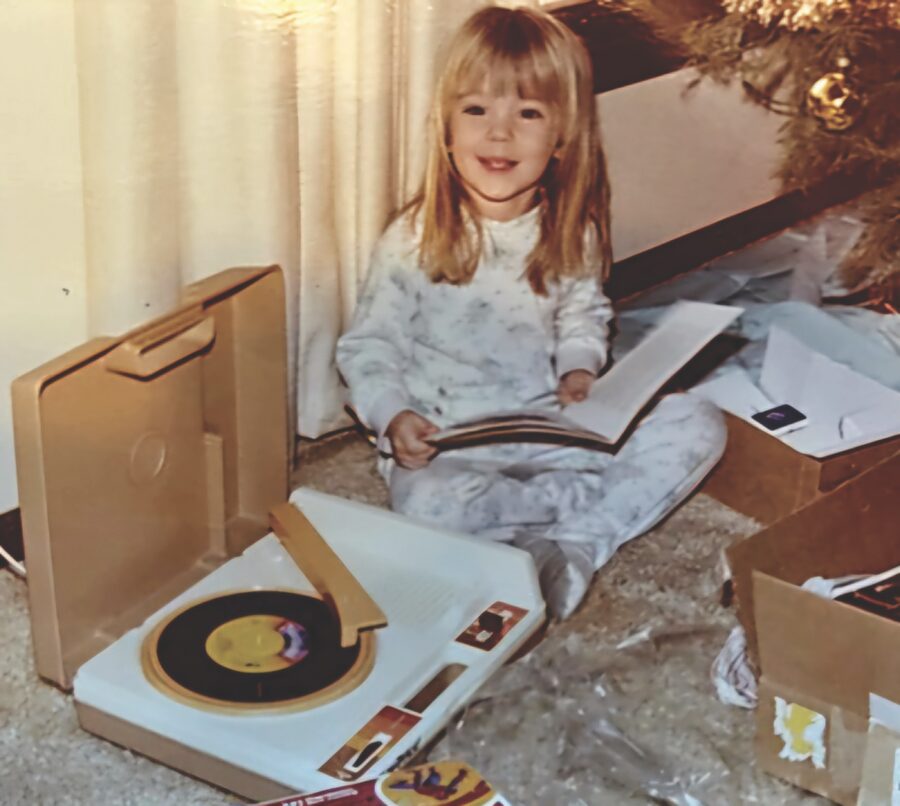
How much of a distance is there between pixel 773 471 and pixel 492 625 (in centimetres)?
39

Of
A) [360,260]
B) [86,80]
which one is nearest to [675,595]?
[360,260]

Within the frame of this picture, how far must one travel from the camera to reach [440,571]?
1.17m

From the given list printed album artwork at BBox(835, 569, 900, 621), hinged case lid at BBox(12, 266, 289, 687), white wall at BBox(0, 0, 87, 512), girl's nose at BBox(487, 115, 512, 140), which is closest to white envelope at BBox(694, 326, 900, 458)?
printed album artwork at BBox(835, 569, 900, 621)

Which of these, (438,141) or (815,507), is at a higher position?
(438,141)

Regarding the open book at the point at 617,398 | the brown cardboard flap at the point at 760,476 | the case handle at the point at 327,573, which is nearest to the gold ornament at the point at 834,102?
the open book at the point at 617,398

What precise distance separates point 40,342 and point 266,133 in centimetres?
29

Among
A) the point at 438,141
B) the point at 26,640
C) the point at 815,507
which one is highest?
the point at 438,141

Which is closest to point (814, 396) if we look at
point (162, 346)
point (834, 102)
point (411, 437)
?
point (834, 102)

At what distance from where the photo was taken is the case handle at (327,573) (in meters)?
1.06

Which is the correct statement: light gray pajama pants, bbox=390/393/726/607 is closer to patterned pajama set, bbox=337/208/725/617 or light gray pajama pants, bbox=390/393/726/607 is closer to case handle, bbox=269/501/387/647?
patterned pajama set, bbox=337/208/725/617

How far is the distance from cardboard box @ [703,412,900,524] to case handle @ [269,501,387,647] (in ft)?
1.47

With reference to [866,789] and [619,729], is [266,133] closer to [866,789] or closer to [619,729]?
[619,729]

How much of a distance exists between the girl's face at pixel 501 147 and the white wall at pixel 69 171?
8 centimetres

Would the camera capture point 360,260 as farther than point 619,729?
Yes
